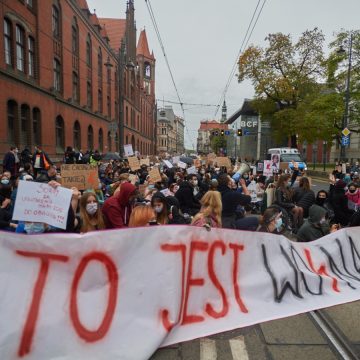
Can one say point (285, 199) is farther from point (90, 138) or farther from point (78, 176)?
point (90, 138)

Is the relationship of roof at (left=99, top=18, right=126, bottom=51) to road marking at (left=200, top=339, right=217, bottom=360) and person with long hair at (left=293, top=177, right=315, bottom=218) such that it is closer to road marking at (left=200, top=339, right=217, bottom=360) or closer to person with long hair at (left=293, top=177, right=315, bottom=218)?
person with long hair at (left=293, top=177, right=315, bottom=218)

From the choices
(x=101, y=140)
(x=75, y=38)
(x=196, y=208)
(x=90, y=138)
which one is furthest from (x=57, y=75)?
(x=196, y=208)

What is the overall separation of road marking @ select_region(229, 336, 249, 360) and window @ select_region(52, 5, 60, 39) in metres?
25.6

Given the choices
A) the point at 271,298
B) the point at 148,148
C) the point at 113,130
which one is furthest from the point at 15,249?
the point at 148,148

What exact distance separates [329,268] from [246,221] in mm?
1424

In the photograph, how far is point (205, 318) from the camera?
10.9ft

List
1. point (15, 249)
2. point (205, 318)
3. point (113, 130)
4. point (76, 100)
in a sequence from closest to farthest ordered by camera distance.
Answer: point (15, 249) → point (205, 318) → point (113, 130) → point (76, 100)

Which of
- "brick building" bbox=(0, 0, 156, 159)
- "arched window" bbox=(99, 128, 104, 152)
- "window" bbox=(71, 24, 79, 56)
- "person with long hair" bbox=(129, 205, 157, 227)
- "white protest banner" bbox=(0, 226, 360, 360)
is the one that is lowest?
"white protest banner" bbox=(0, 226, 360, 360)

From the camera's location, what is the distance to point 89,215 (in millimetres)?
4613

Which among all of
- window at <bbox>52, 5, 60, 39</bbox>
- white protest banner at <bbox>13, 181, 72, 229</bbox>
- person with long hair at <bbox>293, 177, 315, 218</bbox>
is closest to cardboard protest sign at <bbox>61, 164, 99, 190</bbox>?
white protest banner at <bbox>13, 181, 72, 229</bbox>

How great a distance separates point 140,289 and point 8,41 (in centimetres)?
1864

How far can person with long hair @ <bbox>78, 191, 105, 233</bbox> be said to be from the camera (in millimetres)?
4559

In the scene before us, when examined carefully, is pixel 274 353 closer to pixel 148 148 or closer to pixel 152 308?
pixel 152 308

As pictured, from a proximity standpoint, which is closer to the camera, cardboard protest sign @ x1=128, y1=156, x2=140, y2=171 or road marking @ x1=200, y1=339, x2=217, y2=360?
road marking @ x1=200, y1=339, x2=217, y2=360
